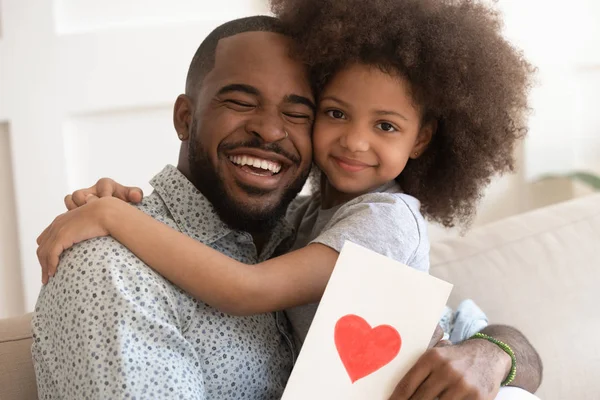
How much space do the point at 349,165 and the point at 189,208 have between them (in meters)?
0.31

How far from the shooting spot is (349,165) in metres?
1.40

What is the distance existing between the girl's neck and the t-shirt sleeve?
0.50 ft

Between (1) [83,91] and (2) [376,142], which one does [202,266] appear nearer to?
(2) [376,142]

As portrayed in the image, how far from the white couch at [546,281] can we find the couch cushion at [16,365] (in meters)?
0.96

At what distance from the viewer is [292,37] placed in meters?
1.40

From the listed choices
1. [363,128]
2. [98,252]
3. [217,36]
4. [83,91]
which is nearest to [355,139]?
[363,128]

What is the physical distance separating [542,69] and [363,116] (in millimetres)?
1380

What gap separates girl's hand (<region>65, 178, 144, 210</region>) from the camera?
1.26 metres

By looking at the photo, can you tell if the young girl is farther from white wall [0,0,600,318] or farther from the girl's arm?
white wall [0,0,600,318]

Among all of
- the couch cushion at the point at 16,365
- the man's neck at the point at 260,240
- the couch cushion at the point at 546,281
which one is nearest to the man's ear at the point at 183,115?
the man's neck at the point at 260,240

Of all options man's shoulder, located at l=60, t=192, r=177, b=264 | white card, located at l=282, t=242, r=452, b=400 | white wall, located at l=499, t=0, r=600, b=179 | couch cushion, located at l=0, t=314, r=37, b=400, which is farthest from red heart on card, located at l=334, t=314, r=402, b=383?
white wall, located at l=499, t=0, r=600, b=179

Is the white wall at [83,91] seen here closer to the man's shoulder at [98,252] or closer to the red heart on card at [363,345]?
the man's shoulder at [98,252]

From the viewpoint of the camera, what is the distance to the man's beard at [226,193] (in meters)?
1.32

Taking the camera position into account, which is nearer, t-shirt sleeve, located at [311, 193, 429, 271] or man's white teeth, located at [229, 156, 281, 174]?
t-shirt sleeve, located at [311, 193, 429, 271]
